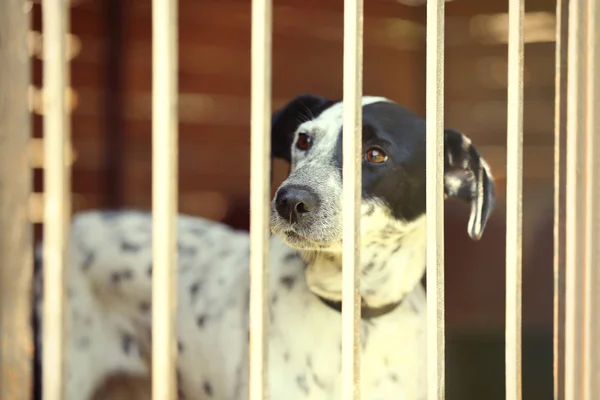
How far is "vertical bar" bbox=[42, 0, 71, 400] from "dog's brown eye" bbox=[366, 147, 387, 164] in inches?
25.9

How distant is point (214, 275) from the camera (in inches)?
83.8

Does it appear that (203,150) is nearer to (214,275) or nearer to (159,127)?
(214,275)

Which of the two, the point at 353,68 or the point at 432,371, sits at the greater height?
the point at 353,68

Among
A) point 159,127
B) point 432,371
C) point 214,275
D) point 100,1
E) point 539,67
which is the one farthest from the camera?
point 100,1

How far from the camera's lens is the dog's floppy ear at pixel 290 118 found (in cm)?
174

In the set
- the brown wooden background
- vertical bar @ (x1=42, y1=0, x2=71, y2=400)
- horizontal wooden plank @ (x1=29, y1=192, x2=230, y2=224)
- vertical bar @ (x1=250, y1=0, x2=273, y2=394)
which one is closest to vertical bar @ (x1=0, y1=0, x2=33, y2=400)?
vertical bar @ (x1=42, y1=0, x2=71, y2=400)

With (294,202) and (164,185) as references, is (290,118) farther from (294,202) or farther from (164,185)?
(164,185)

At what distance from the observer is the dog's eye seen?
66.4 inches

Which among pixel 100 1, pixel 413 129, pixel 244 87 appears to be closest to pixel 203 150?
pixel 244 87

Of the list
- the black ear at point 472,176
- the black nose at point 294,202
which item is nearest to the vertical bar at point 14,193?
the black nose at point 294,202

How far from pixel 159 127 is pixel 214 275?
0.95m

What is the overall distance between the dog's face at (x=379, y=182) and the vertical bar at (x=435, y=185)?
0.23 meters

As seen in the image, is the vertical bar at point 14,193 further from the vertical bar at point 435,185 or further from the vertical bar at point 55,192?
the vertical bar at point 435,185

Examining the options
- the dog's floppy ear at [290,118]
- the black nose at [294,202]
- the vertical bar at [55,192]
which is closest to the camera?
the vertical bar at [55,192]
